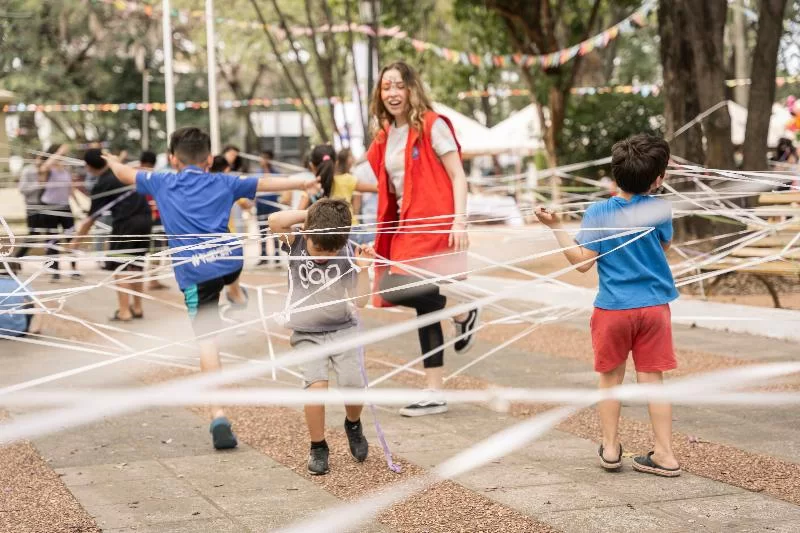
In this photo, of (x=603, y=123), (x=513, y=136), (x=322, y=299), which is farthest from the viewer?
(x=513, y=136)

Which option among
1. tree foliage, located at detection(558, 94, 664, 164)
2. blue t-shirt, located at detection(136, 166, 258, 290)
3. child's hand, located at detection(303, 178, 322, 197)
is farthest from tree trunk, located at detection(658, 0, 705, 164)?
tree foliage, located at detection(558, 94, 664, 164)

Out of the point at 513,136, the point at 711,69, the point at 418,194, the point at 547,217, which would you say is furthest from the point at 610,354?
the point at 513,136

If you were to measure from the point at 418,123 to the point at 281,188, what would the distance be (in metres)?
0.86

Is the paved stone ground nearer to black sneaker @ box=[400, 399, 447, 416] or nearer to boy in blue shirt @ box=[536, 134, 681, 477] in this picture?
black sneaker @ box=[400, 399, 447, 416]

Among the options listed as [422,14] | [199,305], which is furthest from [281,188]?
[422,14]

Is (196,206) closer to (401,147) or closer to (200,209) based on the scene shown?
(200,209)

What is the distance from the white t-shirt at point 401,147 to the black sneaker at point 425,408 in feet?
3.67

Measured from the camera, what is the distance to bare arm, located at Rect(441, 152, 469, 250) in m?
6.22

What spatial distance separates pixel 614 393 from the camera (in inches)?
198

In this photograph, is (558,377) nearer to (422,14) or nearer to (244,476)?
(244,476)

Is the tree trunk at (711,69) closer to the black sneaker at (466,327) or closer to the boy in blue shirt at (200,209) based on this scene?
the black sneaker at (466,327)

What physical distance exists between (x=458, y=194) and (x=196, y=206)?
138cm

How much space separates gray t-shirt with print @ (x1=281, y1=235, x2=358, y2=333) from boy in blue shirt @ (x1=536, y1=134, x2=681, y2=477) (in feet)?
3.34

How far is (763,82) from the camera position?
40.4 feet
